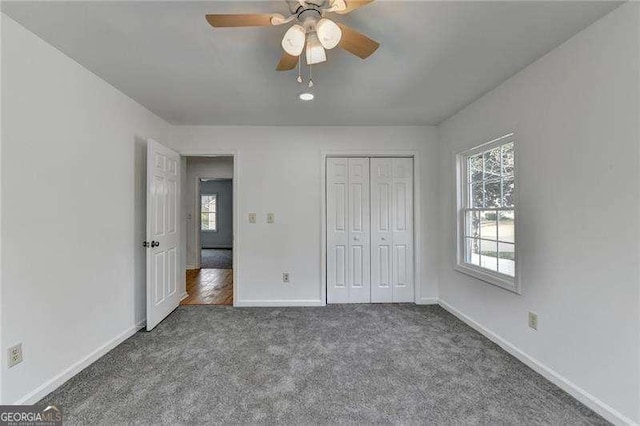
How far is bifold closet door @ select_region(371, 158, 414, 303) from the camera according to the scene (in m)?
3.73

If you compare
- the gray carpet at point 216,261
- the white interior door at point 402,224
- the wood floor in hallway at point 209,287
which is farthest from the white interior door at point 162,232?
the gray carpet at point 216,261

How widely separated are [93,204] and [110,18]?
140 cm

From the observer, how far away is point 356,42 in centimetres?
152

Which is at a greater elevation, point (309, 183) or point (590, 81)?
point (590, 81)

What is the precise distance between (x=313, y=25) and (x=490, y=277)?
2522mm

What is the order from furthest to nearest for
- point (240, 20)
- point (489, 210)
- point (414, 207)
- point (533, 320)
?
1. point (414, 207)
2. point (489, 210)
3. point (533, 320)
4. point (240, 20)

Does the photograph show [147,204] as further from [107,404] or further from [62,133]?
[107,404]

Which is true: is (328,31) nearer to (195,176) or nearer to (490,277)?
(490,277)

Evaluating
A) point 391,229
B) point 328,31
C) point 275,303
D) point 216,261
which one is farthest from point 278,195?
point 216,261

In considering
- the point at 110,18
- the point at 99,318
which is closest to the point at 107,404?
the point at 99,318

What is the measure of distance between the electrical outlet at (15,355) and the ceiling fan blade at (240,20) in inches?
84.4

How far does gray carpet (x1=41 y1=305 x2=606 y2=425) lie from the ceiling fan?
2060 mm

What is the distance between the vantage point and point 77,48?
1.94 metres

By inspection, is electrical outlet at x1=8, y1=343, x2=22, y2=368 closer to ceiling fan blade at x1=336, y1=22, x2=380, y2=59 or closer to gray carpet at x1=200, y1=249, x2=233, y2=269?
ceiling fan blade at x1=336, y1=22, x2=380, y2=59
